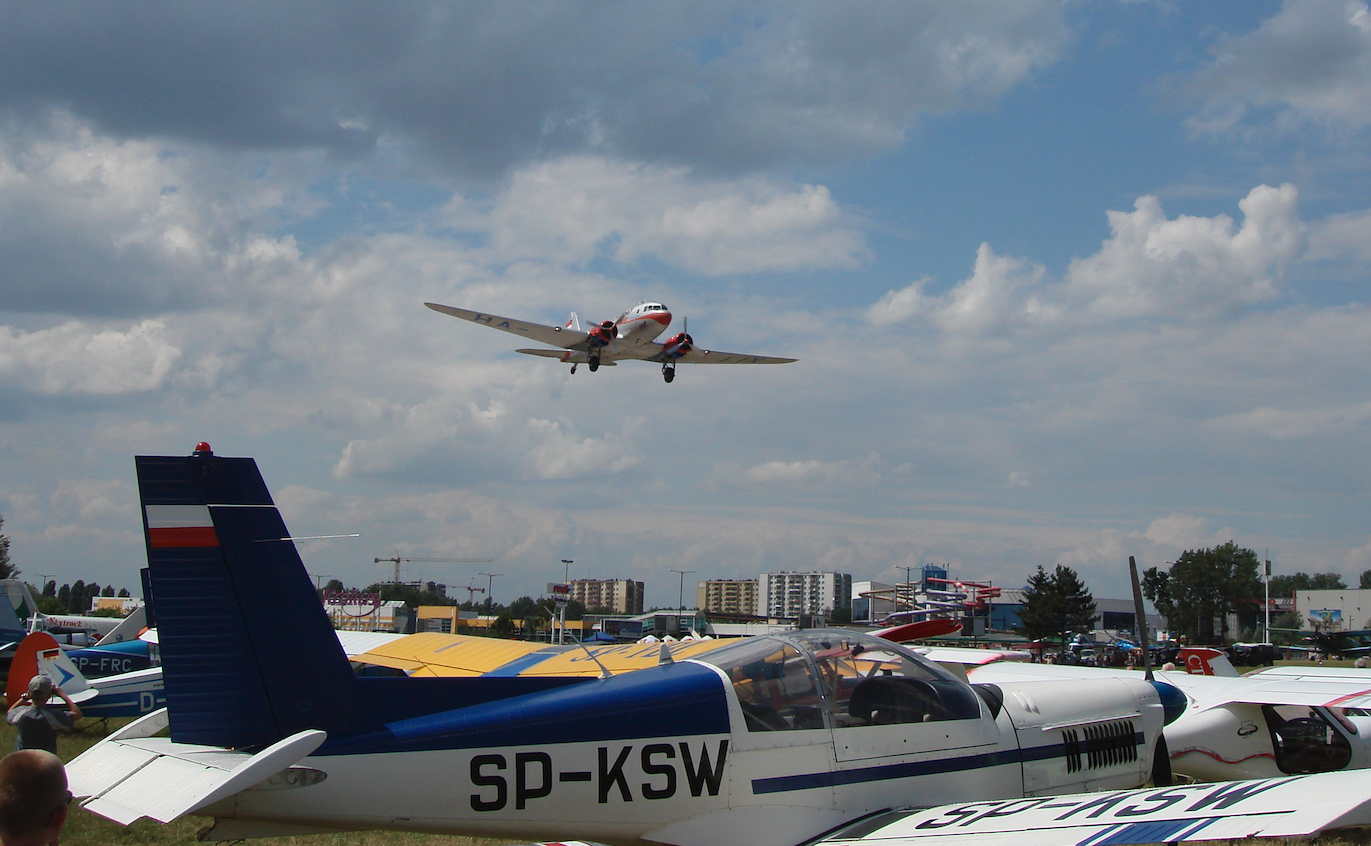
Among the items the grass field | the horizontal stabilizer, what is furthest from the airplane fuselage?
the grass field

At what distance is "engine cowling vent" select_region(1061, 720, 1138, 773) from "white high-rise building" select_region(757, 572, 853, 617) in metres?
166

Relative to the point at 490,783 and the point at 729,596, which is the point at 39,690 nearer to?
the point at 490,783

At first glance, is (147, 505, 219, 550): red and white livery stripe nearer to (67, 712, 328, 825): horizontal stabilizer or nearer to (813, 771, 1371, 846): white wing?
(67, 712, 328, 825): horizontal stabilizer

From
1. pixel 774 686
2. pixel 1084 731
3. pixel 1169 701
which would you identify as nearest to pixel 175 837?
pixel 774 686

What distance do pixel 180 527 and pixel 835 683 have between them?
326 cm

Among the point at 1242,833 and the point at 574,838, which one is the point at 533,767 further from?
the point at 1242,833

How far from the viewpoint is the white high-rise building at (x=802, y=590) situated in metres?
176

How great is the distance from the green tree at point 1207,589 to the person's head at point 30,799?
95305mm

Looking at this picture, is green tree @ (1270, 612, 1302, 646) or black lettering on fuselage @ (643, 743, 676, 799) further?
green tree @ (1270, 612, 1302, 646)

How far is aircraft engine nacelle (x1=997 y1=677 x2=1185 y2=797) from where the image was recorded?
5434 millimetres

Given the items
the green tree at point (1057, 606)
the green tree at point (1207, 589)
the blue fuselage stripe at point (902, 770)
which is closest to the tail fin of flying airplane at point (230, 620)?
the blue fuselage stripe at point (902, 770)

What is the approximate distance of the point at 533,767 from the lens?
4180mm

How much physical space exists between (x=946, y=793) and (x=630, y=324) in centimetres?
2466

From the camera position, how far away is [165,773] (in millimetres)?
3705
